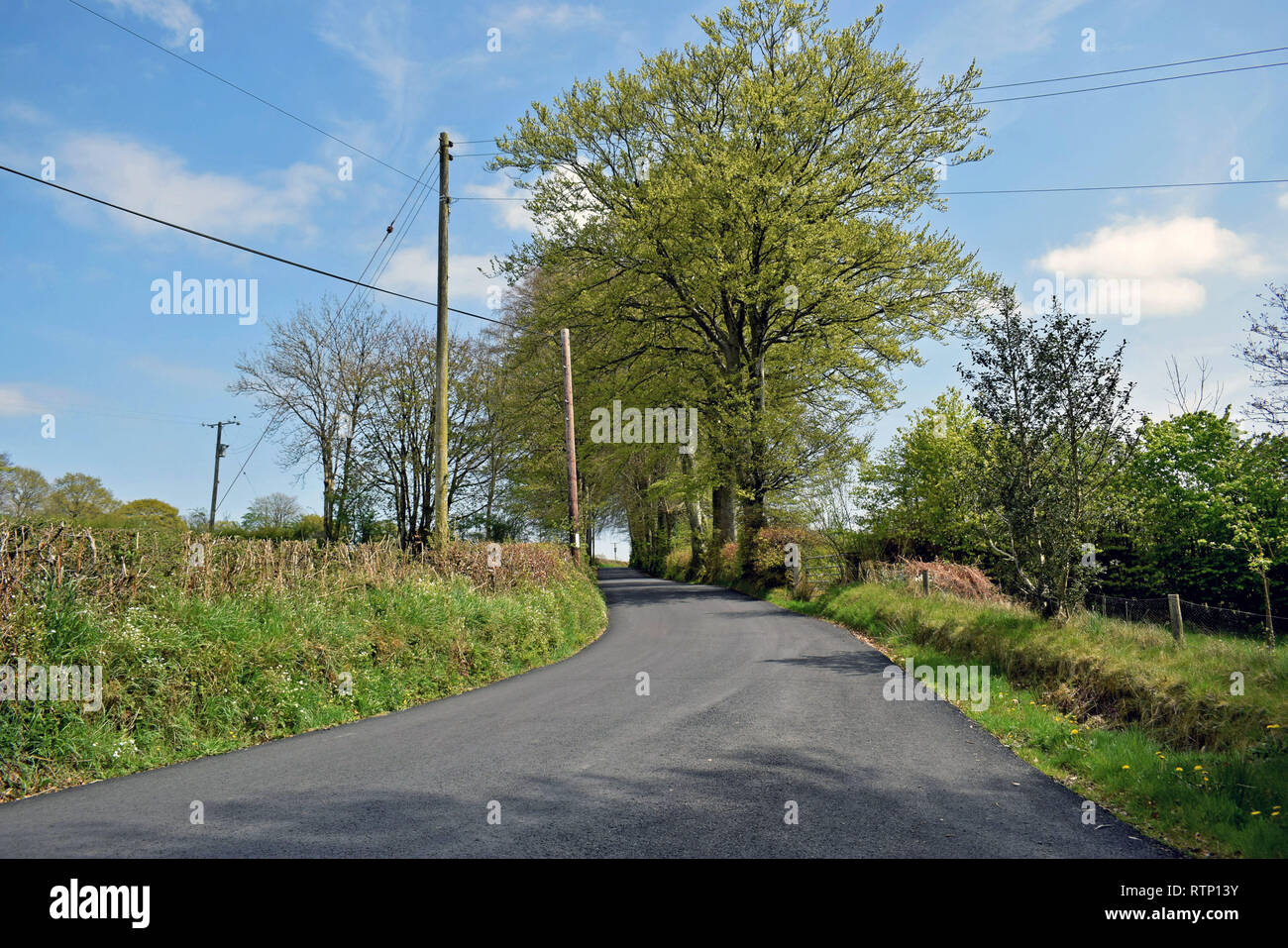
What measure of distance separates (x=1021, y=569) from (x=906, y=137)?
731 inches

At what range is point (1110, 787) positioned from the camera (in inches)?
247

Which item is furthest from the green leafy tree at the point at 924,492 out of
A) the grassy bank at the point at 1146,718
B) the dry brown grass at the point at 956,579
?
the grassy bank at the point at 1146,718

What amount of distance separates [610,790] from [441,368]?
1316 centimetres

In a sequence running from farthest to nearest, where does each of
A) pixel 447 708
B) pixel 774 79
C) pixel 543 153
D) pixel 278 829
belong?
pixel 543 153 < pixel 774 79 < pixel 447 708 < pixel 278 829

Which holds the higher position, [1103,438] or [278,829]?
[1103,438]

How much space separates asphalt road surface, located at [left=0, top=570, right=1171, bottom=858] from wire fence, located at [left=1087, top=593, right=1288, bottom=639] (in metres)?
A: 6.73

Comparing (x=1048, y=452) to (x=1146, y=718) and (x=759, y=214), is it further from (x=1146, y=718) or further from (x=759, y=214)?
(x=759, y=214)

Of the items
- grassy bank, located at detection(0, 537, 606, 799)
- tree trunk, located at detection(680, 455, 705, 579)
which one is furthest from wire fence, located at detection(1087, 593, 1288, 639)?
tree trunk, located at detection(680, 455, 705, 579)

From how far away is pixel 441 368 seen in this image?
17328mm

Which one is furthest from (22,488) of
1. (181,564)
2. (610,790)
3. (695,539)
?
(610,790)

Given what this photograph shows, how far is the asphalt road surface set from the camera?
502cm
